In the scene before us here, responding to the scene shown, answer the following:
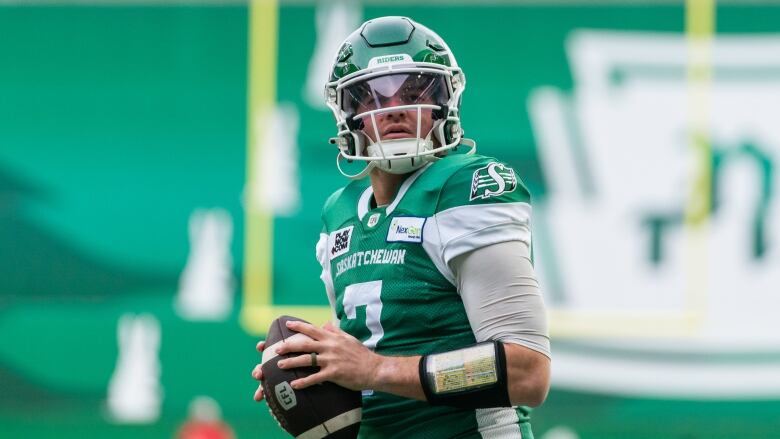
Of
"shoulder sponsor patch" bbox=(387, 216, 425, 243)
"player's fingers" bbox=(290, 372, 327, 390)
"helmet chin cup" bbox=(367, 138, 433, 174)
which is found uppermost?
"helmet chin cup" bbox=(367, 138, 433, 174)

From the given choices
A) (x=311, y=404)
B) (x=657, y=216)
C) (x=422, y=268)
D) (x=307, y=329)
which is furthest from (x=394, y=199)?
(x=657, y=216)

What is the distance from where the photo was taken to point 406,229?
242 centimetres

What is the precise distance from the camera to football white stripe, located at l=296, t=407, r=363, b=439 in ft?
7.80

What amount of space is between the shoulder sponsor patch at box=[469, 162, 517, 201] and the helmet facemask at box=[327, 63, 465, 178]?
0.14 m

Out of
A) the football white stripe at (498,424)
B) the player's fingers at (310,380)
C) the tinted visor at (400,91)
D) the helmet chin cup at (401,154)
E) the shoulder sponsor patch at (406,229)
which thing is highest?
the tinted visor at (400,91)

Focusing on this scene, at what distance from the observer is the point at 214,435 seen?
6.34 m

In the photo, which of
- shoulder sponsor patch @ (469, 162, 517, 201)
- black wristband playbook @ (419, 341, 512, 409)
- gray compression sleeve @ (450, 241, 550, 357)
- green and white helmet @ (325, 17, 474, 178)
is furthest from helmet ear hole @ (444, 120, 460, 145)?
black wristband playbook @ (419, 341, 512, 409)

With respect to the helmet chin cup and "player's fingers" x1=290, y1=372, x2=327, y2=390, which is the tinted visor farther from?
"player's fingers" x1=290, y1=372, x2=327, y2=390

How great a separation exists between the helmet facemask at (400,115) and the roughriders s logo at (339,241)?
125 millimetres

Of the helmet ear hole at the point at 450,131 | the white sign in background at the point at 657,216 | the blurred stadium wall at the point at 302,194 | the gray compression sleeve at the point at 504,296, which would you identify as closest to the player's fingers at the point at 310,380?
the gray compression sleeve at the point at 504,296

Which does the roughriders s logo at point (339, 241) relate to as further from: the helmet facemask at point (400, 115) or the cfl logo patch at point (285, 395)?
the cfl logo patch at point (285, 395)

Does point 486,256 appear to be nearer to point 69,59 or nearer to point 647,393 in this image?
Result: point 647,393

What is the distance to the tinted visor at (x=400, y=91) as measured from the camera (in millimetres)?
2566

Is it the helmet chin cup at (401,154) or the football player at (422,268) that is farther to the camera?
the helmet chin cup at (401,154)
